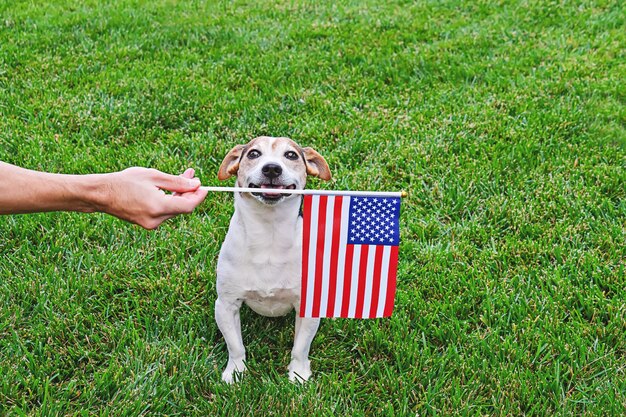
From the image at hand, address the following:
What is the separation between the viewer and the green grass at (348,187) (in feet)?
10.5

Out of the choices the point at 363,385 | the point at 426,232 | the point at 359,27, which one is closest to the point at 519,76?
the point at 359,27

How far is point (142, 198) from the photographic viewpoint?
8.75 feet

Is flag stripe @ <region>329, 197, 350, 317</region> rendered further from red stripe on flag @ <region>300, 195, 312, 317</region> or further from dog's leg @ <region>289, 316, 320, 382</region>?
dog's leg @ <region>289, 316, 320, 382</region>

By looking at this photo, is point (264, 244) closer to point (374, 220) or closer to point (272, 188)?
point (272, 188)

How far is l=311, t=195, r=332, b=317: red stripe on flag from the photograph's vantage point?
2.76m

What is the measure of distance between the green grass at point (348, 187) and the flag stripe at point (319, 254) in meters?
0.48

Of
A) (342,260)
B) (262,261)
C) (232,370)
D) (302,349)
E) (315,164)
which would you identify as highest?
(315,164)

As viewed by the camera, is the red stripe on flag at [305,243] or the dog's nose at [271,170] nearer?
the red stripe on flag at [305,243]

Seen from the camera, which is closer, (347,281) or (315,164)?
(347,281)

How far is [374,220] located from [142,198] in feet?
3.11

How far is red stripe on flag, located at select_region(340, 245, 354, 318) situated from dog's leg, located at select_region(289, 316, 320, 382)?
299 mm

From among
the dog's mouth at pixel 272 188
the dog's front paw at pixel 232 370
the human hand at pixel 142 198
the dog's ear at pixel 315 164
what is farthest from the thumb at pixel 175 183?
the dog's front paw at pixel 232 370

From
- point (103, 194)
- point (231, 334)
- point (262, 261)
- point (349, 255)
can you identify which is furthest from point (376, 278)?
point (103, 194)

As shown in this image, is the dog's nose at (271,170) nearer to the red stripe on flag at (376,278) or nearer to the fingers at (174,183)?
the fingers at (174,183)
